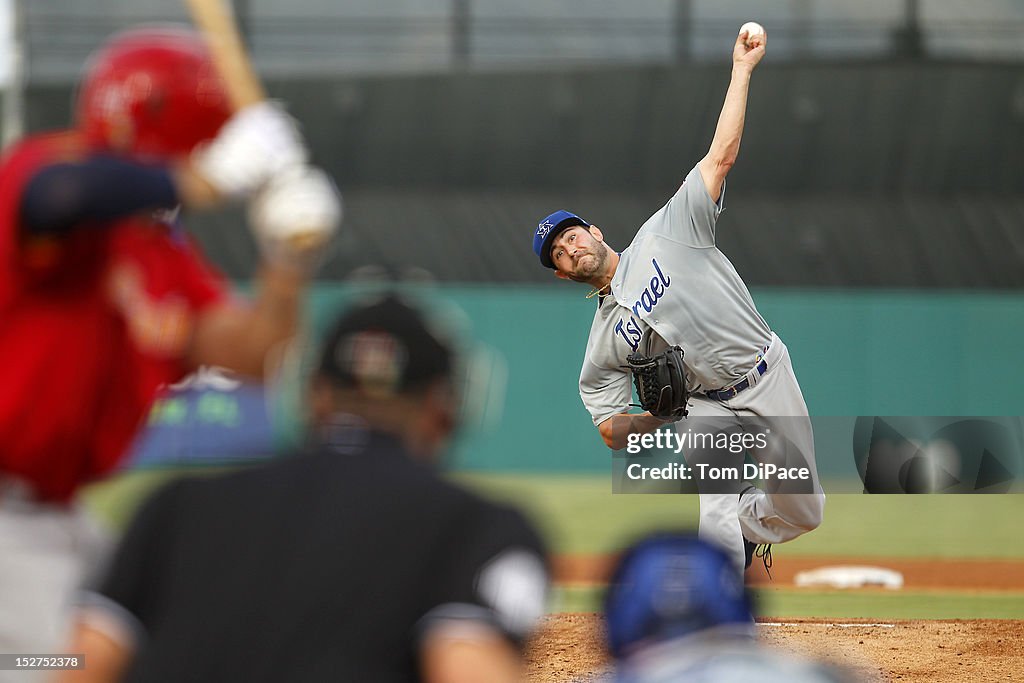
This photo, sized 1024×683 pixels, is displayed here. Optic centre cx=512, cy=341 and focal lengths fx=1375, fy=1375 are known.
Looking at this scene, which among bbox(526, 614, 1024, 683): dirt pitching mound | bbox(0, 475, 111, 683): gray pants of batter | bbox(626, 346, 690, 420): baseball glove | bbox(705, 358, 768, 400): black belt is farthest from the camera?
bbox(526, 614, 1024, 683): dirt pitching mound

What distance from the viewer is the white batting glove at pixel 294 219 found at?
8.05 ft

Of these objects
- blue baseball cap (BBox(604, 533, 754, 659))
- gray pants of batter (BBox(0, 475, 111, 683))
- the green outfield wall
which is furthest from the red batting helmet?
the green outfield wall

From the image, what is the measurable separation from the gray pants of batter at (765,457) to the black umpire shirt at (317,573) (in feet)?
12.7

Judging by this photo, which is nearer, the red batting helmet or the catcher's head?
the catcher's head

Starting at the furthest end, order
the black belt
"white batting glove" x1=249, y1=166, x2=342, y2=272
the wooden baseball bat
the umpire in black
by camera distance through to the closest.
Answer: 1. the black belt
2. the wooden baseball bat
3. "white batting glove" x1=249, y1=166, x2=342, y2=272
4. the umpire in black

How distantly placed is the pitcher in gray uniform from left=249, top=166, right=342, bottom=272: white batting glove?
10.7ft

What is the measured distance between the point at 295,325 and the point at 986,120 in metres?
14.7

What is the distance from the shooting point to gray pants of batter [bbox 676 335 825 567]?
563 centimetres

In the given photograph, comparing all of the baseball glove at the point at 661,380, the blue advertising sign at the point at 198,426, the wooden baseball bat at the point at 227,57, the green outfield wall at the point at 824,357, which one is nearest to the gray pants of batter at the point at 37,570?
the wooden baseball bat at the point at 227,57

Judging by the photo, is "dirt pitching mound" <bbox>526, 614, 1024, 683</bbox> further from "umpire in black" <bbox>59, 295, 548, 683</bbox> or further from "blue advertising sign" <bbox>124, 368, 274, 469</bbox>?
"blue advertising sign" <bbox>124, 368, 274, 469</bbox>

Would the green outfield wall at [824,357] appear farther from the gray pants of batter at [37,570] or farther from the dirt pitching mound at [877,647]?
the gray pants of batter at [37,570]

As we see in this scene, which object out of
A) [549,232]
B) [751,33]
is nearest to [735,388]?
[549,232]

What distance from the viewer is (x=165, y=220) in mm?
2713

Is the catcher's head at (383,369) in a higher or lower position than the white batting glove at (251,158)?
lower
